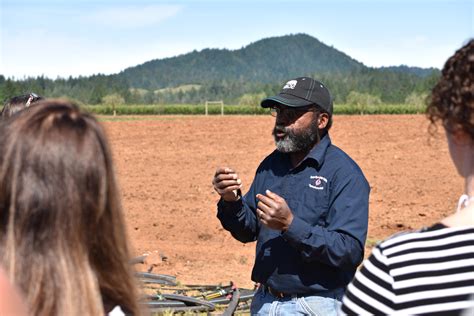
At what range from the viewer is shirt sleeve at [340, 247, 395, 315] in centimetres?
189

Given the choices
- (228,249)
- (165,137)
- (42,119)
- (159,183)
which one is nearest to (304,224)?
(42,119)

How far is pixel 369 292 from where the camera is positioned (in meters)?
1.91

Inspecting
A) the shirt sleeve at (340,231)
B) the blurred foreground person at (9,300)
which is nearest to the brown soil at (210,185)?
the shirt sleeve at (340,231)

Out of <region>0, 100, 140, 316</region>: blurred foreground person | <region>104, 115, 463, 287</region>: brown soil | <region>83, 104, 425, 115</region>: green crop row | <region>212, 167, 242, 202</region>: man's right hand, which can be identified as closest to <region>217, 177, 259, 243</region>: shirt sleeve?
<region>212, 167, 242, 202</region>: man's right hand

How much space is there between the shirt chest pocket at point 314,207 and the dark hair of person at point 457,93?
6.43 feet

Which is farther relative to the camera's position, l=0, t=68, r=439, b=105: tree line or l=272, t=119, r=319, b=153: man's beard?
l=0, t=68, r=439, b=105: tree line

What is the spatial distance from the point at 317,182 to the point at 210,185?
14.0m

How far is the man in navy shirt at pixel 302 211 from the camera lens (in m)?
3.82

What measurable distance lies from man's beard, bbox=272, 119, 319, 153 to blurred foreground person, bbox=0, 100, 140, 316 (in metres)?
2.45

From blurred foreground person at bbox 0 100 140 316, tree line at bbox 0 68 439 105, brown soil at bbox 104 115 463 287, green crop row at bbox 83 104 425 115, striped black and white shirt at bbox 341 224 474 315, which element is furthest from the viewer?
tree line at bbox 0 68 439 105

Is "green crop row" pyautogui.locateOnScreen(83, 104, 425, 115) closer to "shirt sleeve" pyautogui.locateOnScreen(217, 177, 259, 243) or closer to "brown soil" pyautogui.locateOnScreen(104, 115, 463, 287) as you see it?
"brown soil" pyautogui.locateOnScreen(104, 115, 463, 287)

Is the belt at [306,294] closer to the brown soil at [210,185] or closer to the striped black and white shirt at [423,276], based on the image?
the brown soil at [210,185]

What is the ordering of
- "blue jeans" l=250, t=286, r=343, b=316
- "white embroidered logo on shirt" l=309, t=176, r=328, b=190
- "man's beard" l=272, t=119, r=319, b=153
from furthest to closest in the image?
"man's beard" l=272, t=119, r=319, b=153
"white embroidered logo on shirt" l=309, t=176, r=328, b=190
"blue jeans" l=250, t=286, r=343, b=316

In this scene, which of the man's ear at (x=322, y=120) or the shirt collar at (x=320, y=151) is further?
the man's ear at (x=322, y=120)
